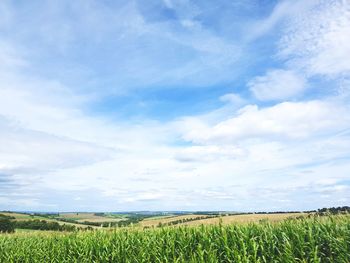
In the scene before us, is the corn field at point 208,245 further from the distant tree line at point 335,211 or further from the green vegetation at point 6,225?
the green vegetation at point 6,225

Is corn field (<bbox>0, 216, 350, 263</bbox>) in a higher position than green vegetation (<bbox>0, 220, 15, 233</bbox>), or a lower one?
lower

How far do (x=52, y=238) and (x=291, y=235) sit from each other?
1379 cm

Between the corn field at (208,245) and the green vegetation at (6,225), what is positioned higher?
the green vegetation at (6,225)

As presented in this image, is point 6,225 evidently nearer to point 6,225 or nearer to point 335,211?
point 6,225

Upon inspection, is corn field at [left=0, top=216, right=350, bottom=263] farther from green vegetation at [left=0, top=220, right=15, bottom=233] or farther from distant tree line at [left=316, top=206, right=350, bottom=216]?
green vegetation at [left=0, top=220, right=15, bottom=233]

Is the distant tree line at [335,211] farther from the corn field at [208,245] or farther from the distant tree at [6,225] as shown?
the distant tree at [6,225]

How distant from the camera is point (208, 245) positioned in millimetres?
13352

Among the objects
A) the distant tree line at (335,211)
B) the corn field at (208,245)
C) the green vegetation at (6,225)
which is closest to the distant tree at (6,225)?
the green vegetation at (6,225)

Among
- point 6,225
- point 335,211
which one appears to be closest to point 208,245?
point 335,211

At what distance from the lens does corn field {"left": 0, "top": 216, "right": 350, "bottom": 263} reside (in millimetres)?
10805

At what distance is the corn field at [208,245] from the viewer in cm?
1080

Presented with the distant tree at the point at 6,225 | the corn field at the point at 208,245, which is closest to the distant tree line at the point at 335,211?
the corn field at the point at 208,245

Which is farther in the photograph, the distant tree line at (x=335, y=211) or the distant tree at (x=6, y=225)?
the distant tree at (x=6, y=225)

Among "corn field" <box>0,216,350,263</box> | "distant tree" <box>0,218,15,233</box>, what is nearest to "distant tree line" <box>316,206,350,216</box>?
"corn field" <box>0,216,350,263</box>
